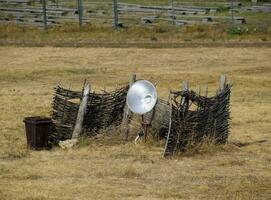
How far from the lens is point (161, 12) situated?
43.1 m

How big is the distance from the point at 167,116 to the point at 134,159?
4.31 ft

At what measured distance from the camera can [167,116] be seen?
14.5 meters

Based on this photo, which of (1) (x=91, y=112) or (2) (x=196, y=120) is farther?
(1) (x=91, y=112)

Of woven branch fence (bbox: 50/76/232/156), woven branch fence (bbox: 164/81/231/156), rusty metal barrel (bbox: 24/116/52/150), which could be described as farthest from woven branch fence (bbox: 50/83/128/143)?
woven branch fence (bbox: 164/81/231/156)

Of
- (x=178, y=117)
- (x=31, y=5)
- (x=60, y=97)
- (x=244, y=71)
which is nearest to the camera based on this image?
(x=178, y=117)

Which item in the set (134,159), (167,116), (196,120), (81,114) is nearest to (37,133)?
(81,114)

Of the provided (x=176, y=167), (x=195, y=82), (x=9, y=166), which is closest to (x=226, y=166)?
(x=176, y=167)

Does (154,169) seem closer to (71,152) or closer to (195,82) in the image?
(71,152)

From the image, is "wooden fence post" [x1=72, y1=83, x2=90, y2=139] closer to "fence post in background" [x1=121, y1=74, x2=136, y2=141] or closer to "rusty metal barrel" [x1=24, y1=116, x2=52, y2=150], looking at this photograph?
"rusty metal barrel" [x1=24, y1=116, x2=52, y2=150]

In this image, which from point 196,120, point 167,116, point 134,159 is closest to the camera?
point 134,159

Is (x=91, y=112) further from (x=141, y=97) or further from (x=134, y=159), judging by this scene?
(x=134, y=159)

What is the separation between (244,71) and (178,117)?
520 inches

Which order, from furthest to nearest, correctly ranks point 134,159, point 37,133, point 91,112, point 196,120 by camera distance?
point 91,112 < point 37,133 < point 196,120 < point 134,159

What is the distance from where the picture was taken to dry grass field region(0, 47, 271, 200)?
11.4 meters
